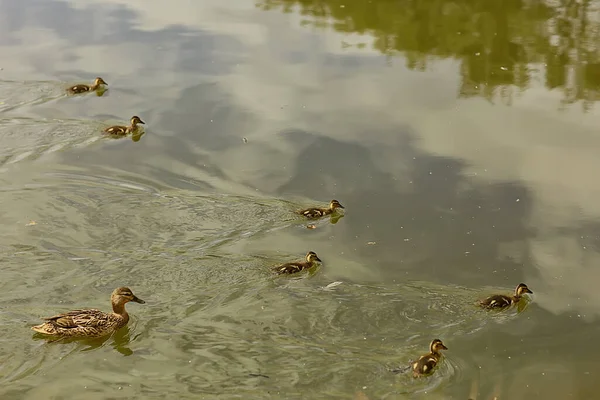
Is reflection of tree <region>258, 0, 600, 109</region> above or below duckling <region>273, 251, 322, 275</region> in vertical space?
above

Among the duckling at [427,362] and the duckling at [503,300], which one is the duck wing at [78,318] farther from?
the duckling at [503,300]

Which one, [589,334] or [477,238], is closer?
[589,334]

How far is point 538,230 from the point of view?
25.3 ft

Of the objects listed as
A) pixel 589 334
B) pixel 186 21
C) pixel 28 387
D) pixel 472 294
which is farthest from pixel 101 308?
pixel 186 21

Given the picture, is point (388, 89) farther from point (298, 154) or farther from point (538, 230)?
point (538, 230)

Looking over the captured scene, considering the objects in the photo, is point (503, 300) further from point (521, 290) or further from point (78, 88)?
point (78, 88)

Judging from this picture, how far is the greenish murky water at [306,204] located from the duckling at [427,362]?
0.32 ft

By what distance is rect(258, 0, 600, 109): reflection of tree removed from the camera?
11469mm

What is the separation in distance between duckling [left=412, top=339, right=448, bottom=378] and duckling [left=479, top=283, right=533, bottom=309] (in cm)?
85

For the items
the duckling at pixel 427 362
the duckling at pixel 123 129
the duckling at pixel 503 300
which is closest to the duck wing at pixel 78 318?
the duckling at pixel 427 362

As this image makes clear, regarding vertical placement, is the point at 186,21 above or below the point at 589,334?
above

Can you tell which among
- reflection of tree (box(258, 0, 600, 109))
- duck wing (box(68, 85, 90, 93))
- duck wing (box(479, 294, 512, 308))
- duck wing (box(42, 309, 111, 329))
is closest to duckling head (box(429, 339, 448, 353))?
duck wing (box(479, 294, 512, 308))

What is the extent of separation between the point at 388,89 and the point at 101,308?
5657mm

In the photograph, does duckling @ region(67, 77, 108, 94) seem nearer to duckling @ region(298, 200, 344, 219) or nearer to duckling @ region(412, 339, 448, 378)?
duckling @ region(298, 200, 344, 219)
